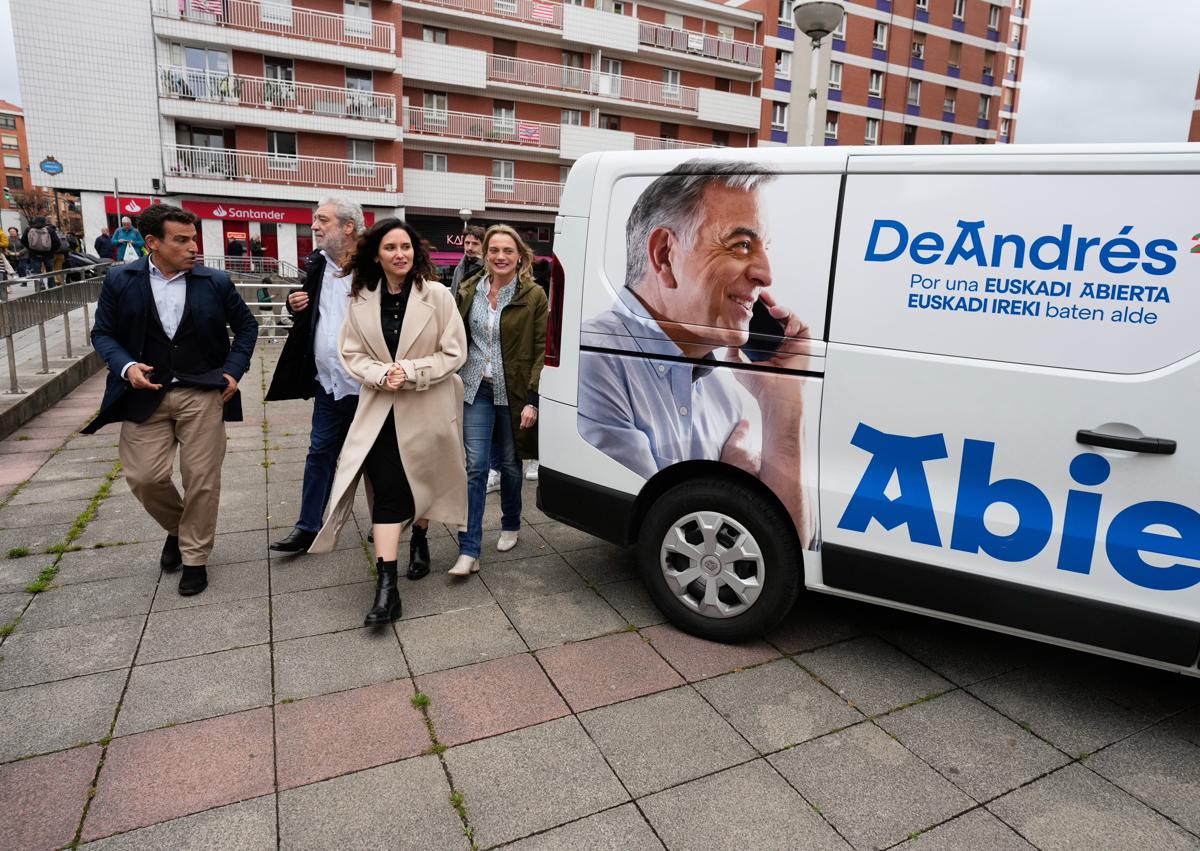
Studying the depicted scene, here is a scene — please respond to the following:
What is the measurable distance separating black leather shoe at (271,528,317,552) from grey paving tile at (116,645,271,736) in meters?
1.11

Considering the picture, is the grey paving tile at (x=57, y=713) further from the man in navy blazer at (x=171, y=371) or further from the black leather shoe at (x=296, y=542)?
the black leather shoe at (x=296, y=542)

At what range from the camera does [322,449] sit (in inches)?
170

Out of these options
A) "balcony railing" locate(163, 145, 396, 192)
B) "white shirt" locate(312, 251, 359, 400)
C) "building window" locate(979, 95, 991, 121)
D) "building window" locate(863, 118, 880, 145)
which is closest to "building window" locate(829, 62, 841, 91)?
"building window" locate(863, 118, 880, 145)

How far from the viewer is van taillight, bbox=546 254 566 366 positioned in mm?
3664

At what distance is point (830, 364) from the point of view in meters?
3.02

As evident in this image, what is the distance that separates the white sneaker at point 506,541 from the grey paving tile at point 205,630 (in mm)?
1325

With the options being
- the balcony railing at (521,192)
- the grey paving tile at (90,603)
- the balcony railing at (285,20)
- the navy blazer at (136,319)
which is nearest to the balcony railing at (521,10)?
the balcony railing at (285,20)

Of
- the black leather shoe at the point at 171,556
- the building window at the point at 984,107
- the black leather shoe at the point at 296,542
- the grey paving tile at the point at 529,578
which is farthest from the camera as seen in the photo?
the building window at the point at 984,107

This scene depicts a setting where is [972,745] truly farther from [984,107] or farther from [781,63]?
[984,107]

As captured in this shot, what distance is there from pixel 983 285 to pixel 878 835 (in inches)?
73.2

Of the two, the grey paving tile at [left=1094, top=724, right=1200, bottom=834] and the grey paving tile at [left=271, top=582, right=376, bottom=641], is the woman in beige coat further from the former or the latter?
the grey paving tile at [left=1094, top=724, right=1200, bottom=834]

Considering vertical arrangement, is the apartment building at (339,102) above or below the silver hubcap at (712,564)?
above

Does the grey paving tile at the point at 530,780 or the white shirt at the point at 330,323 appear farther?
the white shirt at the point at 330,323

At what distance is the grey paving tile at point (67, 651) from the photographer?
10.2ft
